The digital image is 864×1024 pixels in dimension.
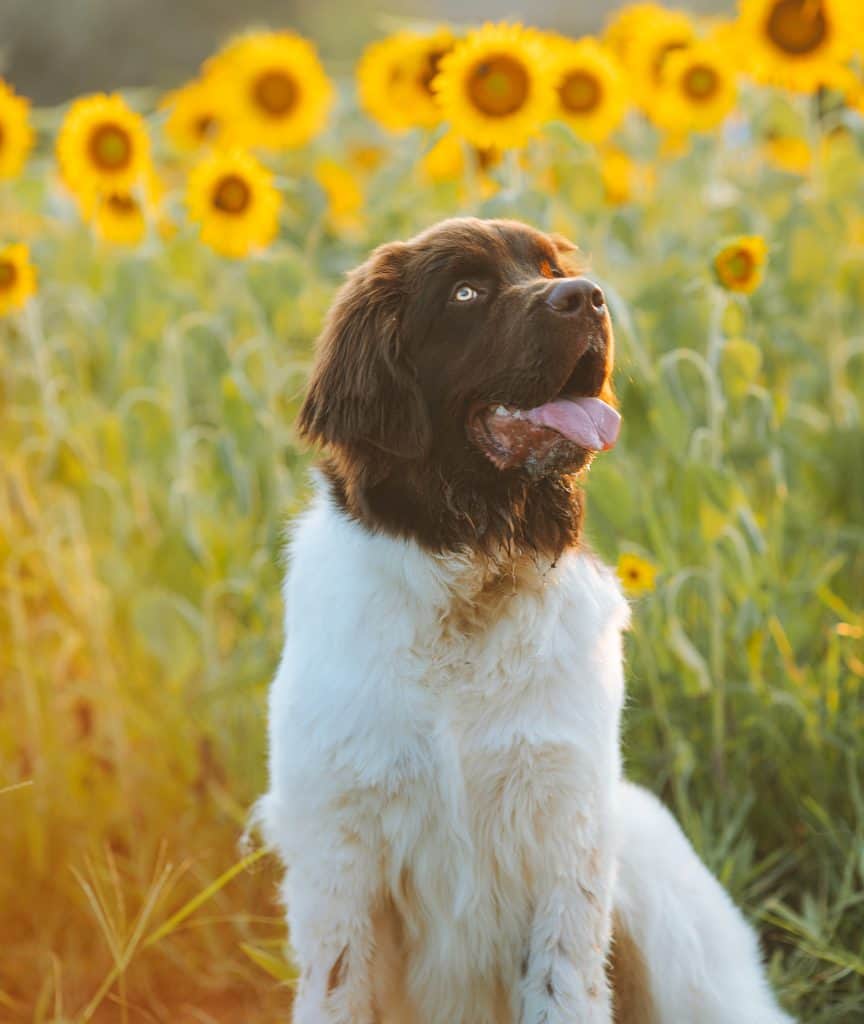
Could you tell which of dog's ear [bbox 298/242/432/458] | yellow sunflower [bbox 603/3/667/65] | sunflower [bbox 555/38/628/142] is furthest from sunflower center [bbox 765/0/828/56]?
dog's ear [bbox 298/242/432/458]

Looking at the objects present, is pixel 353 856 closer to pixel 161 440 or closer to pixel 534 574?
pixel 534 574

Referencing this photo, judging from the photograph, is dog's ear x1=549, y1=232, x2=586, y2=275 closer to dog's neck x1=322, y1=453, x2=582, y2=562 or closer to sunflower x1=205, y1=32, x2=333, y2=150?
dog's neck x1=322, y1=453, x2=582, y2=562

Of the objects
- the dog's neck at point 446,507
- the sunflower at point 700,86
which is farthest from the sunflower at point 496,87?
the dog's neck at point 446,507

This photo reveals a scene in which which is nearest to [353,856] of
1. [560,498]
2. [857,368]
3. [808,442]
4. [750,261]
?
[560,498]

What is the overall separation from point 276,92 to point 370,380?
264cm

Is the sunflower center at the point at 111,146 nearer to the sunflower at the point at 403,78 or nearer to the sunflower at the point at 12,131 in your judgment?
the sunflower at the point at 12,131

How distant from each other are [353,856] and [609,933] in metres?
0.55

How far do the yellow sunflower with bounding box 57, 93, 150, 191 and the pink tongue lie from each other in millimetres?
2231

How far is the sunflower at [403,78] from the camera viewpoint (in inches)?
178

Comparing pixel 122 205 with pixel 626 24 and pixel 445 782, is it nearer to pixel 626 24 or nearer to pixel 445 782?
pixel 626 24

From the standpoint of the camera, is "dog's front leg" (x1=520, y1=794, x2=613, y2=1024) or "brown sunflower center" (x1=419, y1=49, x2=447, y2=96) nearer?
"dog's front leg" (x1=520, y1=794, x2=613, y2=1024)

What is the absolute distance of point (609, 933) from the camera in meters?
2.66

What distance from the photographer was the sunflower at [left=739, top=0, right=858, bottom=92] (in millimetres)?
4137

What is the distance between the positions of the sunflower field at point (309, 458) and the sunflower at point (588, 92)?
0.01m
